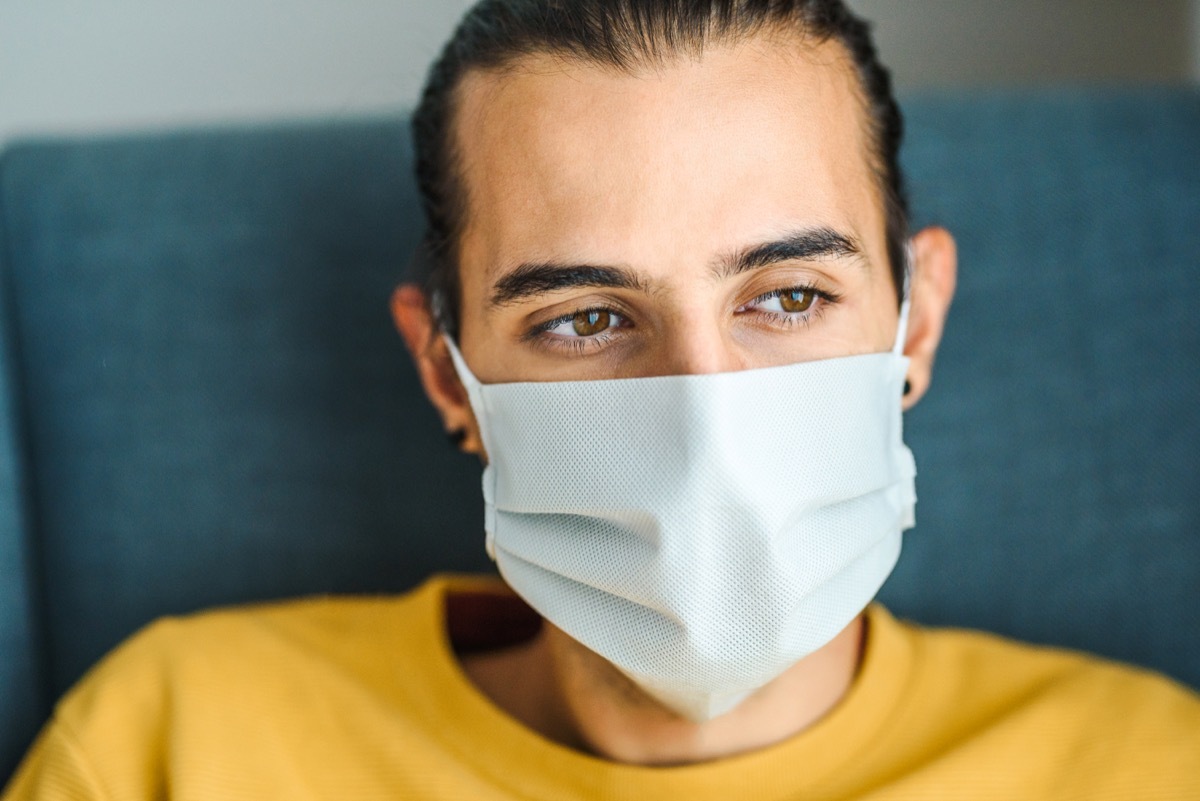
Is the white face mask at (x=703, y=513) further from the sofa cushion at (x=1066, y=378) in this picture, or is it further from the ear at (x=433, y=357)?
the sofa cushion at (x=1066, y=378)

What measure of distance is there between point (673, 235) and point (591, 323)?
0.43 ft

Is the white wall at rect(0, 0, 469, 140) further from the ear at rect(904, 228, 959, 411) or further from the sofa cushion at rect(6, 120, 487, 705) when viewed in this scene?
the ear at rect(904, 228, 959, 411)

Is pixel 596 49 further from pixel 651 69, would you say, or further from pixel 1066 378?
pixel 1066 378

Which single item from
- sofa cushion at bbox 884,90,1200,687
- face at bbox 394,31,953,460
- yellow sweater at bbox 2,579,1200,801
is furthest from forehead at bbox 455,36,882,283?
yellow sweater at bbox 2,579,1200,801

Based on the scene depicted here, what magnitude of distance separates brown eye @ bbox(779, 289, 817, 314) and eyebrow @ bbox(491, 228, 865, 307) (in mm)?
37

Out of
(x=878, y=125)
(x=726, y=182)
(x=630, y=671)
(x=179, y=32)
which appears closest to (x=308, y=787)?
(x=630, y=671)

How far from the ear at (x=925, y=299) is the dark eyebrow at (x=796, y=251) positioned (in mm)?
179

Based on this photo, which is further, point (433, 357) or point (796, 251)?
point (433, 357)

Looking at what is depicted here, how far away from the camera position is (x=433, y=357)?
1170 millimetres

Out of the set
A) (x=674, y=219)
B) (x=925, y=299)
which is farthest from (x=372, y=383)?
(x=925, y=299)

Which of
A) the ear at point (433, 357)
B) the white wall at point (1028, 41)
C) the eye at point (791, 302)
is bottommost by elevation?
the ear at point (433, 357)

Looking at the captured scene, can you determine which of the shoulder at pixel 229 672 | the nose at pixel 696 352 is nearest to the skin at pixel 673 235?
the nose at pixel 696 352

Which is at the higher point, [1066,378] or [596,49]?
[596,49]

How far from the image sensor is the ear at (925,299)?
1147 millimetres
